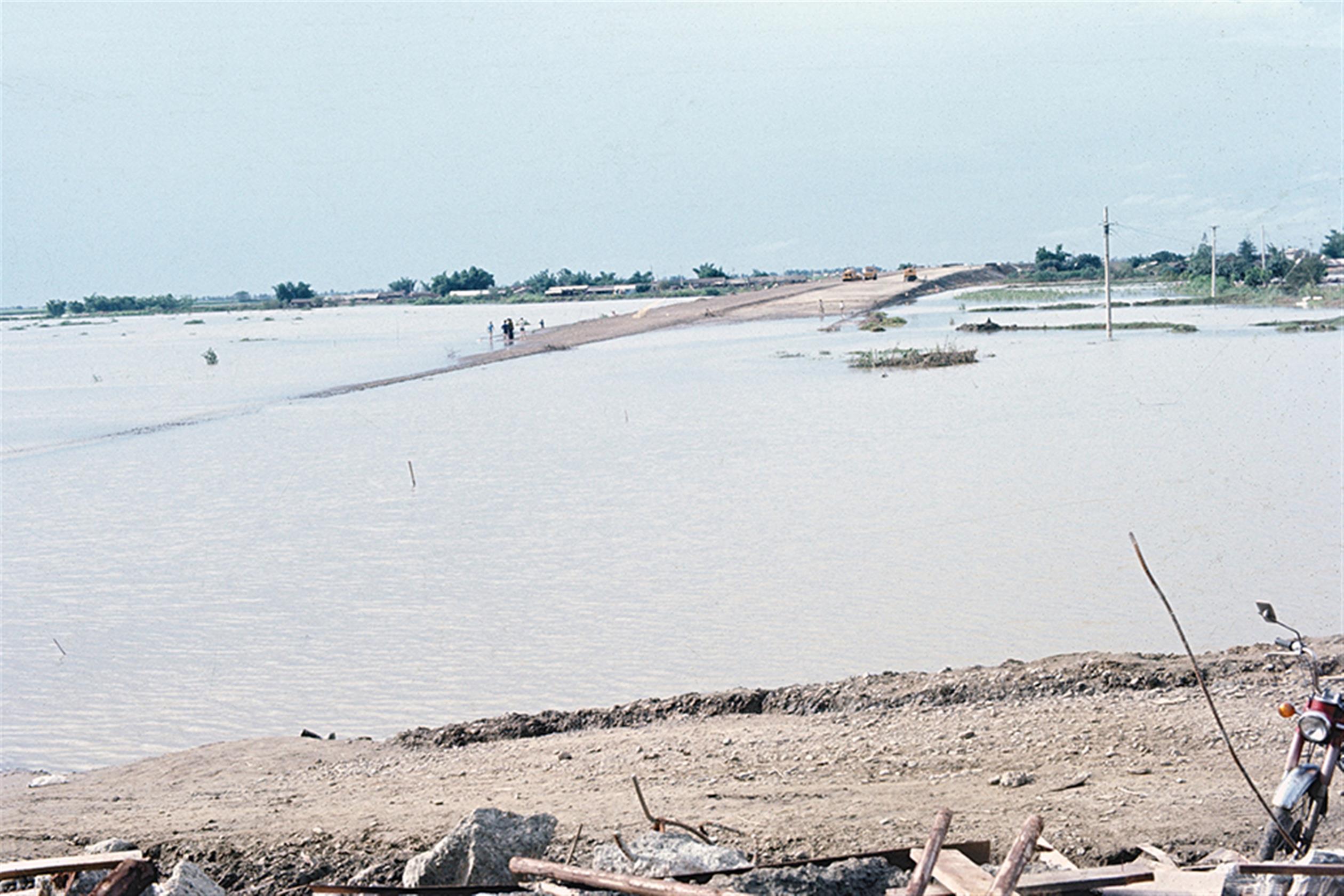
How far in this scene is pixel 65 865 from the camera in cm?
460

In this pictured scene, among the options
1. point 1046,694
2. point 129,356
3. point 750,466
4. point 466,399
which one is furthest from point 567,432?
point 129,356

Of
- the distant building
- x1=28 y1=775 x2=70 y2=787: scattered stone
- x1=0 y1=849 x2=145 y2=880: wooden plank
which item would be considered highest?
the distant building

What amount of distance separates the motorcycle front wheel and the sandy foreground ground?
0.62 m

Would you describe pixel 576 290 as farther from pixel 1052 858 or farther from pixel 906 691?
pixel 1052 858

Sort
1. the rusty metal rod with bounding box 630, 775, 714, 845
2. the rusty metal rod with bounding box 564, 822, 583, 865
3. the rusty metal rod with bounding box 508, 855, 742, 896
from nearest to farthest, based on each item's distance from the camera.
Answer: the rusty metal rod with bounding box 508, 855, 742, 896 < the rusty metal rod with bounding box 630, 775, 714, 845 < the rusty metal rod with bounding box 564, 822, 583, 865

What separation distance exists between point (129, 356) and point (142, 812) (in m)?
51.5

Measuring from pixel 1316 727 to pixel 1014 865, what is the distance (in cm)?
107

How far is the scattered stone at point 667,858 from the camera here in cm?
420

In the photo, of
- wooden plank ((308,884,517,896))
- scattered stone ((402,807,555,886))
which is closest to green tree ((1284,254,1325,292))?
scattered stone ((402,807,555,886))

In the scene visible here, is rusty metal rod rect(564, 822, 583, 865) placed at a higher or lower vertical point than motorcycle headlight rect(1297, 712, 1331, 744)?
lower

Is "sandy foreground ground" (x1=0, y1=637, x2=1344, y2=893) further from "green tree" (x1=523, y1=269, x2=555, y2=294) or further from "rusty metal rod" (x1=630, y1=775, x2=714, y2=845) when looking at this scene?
"green tree" (x1=523, y1=269, x2=555, y2=294)

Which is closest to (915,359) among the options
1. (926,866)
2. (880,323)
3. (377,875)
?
(880,323)

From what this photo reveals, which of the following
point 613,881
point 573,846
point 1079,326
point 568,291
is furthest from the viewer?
point 568,291

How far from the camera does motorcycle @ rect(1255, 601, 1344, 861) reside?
151 inches
